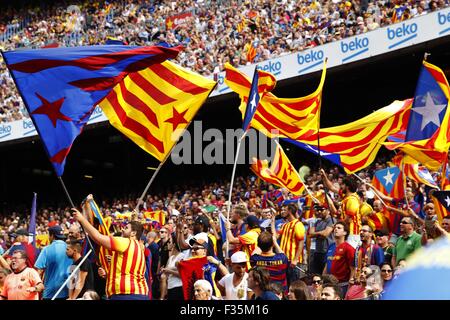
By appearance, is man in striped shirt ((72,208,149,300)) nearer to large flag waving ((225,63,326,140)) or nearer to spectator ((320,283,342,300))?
spectator ((320,283,342,300))

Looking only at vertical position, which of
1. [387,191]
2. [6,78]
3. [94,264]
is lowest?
[94,264]

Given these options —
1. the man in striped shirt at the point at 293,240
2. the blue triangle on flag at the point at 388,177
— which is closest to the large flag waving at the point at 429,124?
the blue triangle on flag at the point at 388,177

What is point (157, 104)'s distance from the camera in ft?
31.5

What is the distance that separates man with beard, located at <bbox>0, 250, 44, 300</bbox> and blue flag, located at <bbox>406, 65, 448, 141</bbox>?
534 centimetres

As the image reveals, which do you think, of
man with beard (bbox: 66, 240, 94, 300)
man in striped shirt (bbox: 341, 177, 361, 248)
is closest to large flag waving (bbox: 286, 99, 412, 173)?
man in striped shirt (bbox: 341, 177, 361, 248)

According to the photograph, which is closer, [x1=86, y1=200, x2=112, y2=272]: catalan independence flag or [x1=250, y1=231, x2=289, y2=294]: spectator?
[x1=250, y1=231, x2=289, y2=294]: spectator

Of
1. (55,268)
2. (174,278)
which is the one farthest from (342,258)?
(55,268)

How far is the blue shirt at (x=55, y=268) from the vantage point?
8914mm

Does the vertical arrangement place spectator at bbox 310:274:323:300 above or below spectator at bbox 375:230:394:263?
below

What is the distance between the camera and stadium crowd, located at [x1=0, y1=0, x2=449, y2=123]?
63.7ft

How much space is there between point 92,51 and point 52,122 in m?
0.95

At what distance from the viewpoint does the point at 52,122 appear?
824cm
